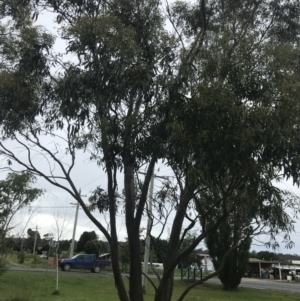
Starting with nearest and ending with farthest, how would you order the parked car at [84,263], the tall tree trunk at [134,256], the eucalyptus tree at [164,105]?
1. the eucalyptus tree at [164,105]
2. the tall tree trunk at [134,256]
3. the parked car at [84,263]

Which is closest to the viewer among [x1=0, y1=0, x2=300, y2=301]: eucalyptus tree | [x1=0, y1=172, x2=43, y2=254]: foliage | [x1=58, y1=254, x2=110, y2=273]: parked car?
[x1=0, y1=0, x2=300, y2=301]: eucalyptus tree

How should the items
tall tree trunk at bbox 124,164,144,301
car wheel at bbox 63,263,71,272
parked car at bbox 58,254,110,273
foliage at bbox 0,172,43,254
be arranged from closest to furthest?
tall tree trunk at bbox 124,164,144,301 → foliage at bbox 0,172,43,254 → car wheel at bbox 63,263,71,272 → parked car at bbox 58,254,110,273

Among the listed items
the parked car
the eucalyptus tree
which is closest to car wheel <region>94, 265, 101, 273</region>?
the parked car

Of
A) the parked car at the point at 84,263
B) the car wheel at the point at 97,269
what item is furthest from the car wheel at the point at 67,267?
the car wheel at the point at 97,269

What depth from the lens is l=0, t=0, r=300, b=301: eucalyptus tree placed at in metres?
7.46

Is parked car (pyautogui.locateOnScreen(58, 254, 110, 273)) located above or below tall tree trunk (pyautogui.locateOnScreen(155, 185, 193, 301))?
above

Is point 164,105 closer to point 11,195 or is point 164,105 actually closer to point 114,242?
point 114,242

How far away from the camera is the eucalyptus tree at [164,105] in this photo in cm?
746

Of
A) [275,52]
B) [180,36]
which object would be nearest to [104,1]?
[180,36]

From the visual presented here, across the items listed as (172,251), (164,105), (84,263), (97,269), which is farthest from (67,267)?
(164,105)

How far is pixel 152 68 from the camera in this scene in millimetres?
8688

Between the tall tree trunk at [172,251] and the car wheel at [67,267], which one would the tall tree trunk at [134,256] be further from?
the car wheel at [67,267]

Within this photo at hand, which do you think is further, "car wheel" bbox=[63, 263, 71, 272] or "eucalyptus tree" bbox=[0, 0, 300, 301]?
"car wheel" bbox=[63, 263, 71, 272]

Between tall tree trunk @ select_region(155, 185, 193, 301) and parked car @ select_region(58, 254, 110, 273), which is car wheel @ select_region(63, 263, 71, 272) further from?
tall tree trunk @ select_region(155, 185, 193, 301)
